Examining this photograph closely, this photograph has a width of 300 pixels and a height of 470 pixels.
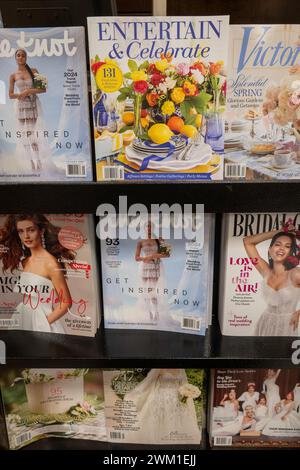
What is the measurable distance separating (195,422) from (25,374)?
1.86ft

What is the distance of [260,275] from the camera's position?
3.98 feet

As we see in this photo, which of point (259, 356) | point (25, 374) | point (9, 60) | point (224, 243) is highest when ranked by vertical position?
point (9, 60)

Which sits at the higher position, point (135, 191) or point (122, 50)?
point (122, 50)

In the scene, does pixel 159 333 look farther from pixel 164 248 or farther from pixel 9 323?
pixel 9 323

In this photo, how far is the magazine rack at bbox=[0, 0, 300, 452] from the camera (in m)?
1.01

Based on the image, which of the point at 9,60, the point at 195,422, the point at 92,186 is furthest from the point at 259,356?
the point at 9,60

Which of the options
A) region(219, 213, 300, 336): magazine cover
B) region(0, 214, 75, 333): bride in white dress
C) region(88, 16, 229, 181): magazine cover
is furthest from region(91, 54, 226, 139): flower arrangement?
region(0, 214, 75, 333): bride in white dress

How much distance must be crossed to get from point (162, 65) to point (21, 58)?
0.31 metres

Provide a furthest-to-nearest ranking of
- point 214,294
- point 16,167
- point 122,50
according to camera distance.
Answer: point 214,294 → point 16,167 → point 122,50

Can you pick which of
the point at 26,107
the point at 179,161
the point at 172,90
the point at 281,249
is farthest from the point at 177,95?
the point at 281,249

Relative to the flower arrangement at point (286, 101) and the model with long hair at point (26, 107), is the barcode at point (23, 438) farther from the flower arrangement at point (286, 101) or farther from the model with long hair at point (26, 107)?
the flower arrangement at point (286, 101)

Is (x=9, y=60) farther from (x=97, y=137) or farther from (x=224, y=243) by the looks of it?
(x=224, y=243)

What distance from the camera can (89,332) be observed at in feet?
4.25

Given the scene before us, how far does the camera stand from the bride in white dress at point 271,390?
139 cm
